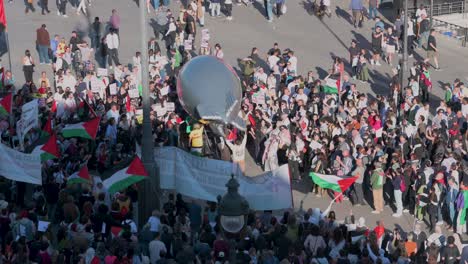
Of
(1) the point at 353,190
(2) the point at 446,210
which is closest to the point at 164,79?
(1) the point at 353,190

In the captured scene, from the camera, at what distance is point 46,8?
45.1 m

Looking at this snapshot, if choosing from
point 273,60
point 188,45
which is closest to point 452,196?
point 273,60

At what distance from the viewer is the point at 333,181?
28516mm

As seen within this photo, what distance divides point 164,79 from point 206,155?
6.26 metres

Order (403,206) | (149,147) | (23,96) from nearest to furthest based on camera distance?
(149,147) < (403,206) < (23,96)

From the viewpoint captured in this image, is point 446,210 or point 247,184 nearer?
point 247,184

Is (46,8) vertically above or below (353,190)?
above

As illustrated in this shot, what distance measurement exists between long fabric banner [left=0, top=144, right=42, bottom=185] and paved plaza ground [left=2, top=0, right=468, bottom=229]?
12.2 metres

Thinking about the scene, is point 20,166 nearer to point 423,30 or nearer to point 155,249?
point 155,249

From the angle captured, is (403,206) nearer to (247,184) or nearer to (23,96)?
(247,184)

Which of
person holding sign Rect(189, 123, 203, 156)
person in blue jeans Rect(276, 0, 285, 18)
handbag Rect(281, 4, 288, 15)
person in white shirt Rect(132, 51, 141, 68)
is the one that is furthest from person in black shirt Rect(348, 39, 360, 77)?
person holding sign Rect(189, 123, 203, 156)

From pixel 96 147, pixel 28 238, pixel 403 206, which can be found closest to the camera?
pixel 28 238

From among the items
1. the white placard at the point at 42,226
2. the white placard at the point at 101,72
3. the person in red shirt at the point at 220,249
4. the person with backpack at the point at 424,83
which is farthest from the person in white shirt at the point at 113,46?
the person in red shirt at the point at 220,249

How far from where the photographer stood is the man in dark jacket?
39750 millimetres
